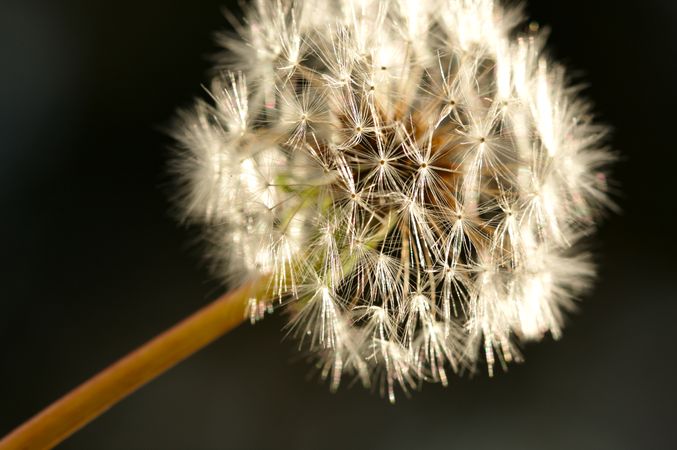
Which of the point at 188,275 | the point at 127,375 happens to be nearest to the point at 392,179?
the point at 127,375

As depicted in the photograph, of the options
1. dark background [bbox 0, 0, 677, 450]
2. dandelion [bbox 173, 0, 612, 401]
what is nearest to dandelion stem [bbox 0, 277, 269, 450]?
dandelion [bbox 173, 0, 612, 401]

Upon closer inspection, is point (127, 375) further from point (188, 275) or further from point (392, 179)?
point (188, 275)

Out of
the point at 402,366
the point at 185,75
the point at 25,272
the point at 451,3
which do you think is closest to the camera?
the point at 402,366

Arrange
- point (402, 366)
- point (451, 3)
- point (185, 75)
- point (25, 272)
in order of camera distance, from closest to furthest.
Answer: point (402, 366) < point (451, 3) < point (25, 272) < point (185, 75)

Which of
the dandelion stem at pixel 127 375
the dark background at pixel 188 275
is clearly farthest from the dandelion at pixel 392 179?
the dark background at pixel 188 275

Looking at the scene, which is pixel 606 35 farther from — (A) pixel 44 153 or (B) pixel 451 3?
(A) pixel 44 153

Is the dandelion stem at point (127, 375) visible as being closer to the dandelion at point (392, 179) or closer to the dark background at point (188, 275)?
the dandelion at point (392, 179)

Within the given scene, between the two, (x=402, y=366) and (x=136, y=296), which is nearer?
(x=402, y=366)

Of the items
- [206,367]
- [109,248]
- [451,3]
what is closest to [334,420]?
[206,367]
